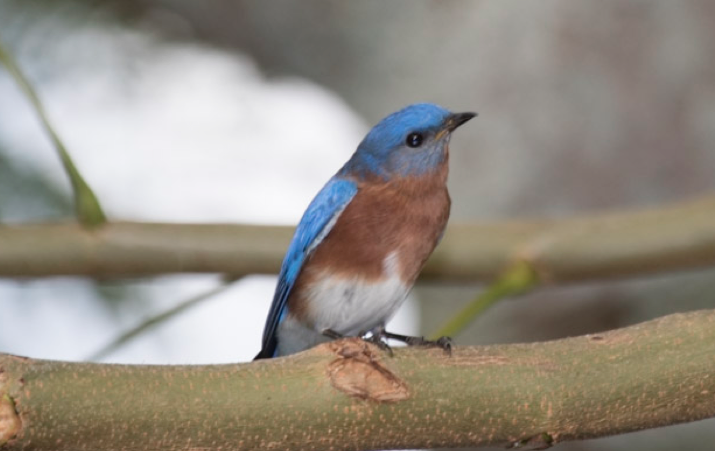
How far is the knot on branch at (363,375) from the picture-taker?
5.79 ft

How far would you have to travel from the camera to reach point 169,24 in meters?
4.32

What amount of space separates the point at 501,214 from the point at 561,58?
22.6 inches

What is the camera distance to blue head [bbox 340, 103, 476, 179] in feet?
9.33

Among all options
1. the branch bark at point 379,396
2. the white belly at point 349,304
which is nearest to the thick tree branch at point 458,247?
the white belly at point 349,304

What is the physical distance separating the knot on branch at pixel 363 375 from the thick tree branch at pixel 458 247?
37.9 inches

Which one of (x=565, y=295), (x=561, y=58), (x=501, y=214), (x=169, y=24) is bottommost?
(x=565, y=295)

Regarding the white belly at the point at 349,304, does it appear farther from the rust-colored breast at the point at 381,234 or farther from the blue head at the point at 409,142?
the blue head at the point at 409,142

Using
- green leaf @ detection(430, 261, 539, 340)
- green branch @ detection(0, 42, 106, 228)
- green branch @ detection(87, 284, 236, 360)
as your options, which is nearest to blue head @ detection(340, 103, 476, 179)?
green leaf @ detection(430, 261, 539, 340)

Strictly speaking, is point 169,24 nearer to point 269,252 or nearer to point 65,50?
point 65,50

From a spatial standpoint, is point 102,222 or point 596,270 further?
point 596,270

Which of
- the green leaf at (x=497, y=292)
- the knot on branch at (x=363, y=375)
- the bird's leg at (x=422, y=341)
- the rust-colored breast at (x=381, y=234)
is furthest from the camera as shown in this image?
the rust-colored breast at (x=381, y=234)

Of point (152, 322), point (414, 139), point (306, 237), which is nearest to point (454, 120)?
point (414, 139)

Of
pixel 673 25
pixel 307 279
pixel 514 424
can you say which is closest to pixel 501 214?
pixel 673 25

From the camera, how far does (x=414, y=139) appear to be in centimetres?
288
